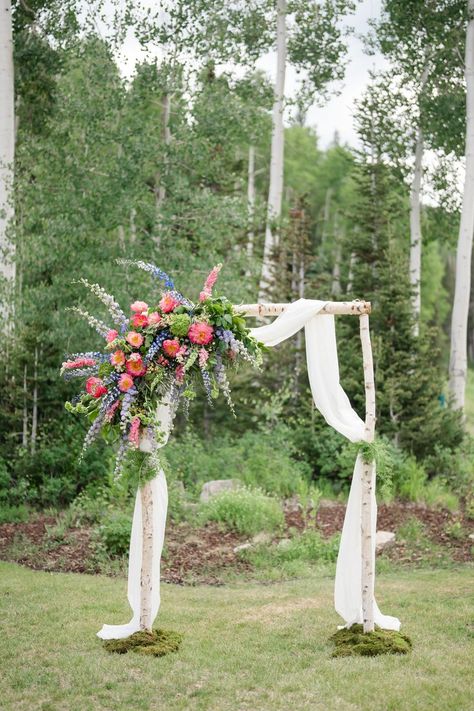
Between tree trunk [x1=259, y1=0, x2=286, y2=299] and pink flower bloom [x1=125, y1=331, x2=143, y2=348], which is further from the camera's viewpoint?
tree trunk [x1=259, y1=0, x2=286, y2=299]

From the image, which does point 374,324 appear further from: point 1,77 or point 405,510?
point 1,77

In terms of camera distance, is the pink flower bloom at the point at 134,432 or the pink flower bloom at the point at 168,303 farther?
the pink flower bloom at the point at 168,303

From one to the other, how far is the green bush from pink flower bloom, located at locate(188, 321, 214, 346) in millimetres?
4650

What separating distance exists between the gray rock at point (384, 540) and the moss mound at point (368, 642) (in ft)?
10.9

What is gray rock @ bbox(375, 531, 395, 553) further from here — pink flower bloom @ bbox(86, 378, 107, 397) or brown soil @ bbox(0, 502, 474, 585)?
pink flower bloom @ bbox(86, 378, 107, 397)

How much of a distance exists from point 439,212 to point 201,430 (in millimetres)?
8173

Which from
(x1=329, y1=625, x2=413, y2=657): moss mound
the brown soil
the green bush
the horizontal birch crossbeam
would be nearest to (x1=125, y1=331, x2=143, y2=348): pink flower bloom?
the horizontal birch crossbeam

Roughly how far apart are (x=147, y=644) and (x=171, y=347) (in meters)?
2.46

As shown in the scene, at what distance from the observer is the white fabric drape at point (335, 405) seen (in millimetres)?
7082

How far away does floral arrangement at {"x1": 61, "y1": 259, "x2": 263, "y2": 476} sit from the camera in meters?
6.54

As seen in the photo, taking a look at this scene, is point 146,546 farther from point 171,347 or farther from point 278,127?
point 278,127

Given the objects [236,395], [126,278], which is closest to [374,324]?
[236,395]

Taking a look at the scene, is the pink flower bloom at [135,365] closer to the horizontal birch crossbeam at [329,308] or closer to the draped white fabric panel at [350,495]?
the draped white fabric panel at [350,495]

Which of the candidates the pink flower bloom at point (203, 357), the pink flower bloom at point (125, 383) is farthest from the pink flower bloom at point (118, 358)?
the pink flower bloom at point (203, 357)
